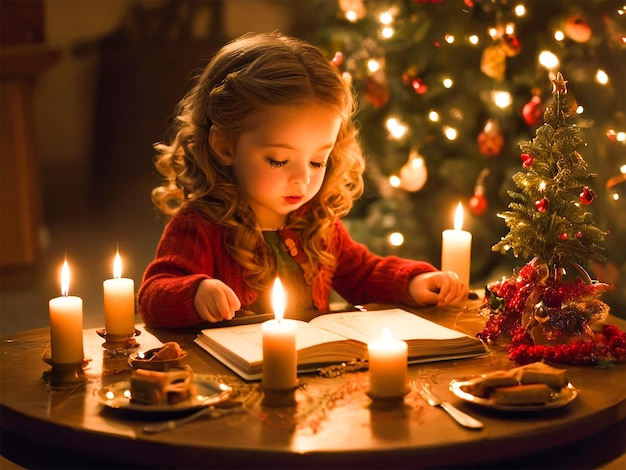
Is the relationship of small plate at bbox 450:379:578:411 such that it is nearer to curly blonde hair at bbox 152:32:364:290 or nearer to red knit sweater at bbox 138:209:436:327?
red knit sweater at bbox 138:209:436:327

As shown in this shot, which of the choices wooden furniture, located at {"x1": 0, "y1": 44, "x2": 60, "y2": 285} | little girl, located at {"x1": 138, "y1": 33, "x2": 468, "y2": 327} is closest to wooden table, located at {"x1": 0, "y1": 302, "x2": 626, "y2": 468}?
little girl, located at {"x1": 138, "y1": 33, "x2": 468, "y2": 327}

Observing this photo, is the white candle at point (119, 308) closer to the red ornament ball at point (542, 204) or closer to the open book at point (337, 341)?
the open book at point (337, 341)

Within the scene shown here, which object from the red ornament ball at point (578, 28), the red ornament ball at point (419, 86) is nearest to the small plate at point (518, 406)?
the red ornament ball at point (419, 86)

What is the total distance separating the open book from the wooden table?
47 mm

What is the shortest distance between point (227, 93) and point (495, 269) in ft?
6.54

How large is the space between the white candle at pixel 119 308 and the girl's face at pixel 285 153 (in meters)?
0.42

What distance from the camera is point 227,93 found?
2209 millimetres

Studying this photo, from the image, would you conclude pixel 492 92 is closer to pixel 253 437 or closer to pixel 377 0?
pixel 377 0

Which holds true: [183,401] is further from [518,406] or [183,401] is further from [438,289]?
[438,289]

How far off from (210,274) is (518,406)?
92 cm

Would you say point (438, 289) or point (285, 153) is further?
point (438, 289)

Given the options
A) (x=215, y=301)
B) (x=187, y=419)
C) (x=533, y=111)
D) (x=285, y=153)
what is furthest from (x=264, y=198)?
(x=533, y=111)

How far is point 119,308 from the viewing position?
1953 millimetres

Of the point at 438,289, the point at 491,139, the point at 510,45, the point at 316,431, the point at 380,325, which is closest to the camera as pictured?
the point at 316,431
